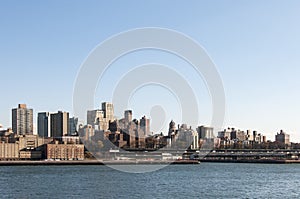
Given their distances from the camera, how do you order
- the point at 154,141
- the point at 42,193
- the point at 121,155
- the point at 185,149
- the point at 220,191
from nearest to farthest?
the point at 42,193 < the point at 220,191 < the point at 121,155 < the point at 185,149 < the point at 154,141

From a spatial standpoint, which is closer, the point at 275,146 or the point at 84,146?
the point at 84,146

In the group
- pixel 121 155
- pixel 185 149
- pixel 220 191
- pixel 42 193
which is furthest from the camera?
pixel 185 149

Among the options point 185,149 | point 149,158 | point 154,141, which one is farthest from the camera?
point 154,141

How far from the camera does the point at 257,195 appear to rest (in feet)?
136

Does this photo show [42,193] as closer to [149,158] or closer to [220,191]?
[220,191]

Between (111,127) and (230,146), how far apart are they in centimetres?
4039

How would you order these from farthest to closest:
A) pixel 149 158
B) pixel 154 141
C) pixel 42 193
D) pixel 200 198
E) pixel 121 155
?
pixel 154 141 → pixel 121 155 → pixel 149 158 → pixel 42 193 → pixel 200 198

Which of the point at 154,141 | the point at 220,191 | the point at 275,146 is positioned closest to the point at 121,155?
the point at 154,141

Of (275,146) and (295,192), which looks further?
(275,146)

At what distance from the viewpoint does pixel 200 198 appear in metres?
39.2

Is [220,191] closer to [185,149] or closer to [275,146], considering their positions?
[185,149]

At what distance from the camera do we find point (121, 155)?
503ft

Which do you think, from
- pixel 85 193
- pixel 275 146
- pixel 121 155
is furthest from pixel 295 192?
pixel 275 146

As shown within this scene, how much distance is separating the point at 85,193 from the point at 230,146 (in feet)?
482
